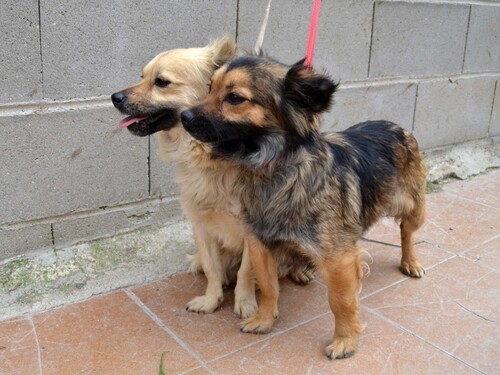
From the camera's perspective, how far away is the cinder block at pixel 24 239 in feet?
10.5

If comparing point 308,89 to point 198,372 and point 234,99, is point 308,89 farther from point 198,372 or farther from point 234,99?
point 198,372

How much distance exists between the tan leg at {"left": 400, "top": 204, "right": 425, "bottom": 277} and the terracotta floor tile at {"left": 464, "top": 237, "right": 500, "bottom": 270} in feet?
1.65

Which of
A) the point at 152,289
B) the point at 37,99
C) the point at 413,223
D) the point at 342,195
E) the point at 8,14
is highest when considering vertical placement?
the point at 8,14

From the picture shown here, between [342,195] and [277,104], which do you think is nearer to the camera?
[277,104]

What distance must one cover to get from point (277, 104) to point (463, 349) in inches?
63.1

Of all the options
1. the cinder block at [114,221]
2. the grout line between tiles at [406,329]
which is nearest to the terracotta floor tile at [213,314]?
the grout line between tiles at [406,329]

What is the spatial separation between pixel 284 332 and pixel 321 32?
2.56 meters

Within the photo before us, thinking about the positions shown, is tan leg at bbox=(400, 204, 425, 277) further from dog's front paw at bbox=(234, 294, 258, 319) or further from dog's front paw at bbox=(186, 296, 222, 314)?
dog's front paw at bbox=(186, 296, 222, 314)

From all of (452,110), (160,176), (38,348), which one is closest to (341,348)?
(38,348)

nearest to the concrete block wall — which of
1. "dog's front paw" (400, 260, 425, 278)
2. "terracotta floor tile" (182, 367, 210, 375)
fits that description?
"terracotta floor tile" (182, 367, 210, 375)

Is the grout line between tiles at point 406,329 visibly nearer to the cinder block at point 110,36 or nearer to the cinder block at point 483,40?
the cinder block at point 110,36

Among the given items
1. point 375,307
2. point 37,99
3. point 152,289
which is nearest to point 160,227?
point 152,289

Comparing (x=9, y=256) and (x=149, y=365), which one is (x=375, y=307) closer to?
(x=149, y=365)

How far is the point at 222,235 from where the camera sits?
2.97 m
